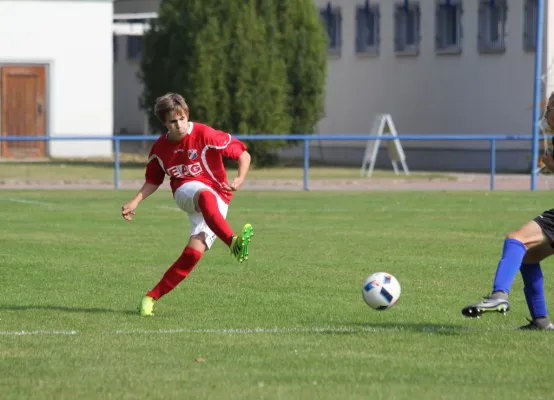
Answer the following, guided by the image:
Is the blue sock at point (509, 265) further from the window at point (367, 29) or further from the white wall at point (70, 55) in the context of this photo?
the window at point (367, 29)

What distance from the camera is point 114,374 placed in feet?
27.2

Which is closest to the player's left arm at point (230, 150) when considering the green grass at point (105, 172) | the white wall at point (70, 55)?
the green grass at point (105, 172)

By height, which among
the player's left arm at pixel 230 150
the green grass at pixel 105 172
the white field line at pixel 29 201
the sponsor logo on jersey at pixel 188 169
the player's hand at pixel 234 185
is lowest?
the green grass at pixel 105 172

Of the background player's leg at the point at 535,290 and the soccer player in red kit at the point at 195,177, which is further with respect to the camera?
the soccer player in red kit at the point at 195,177

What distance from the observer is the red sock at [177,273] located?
1123cm

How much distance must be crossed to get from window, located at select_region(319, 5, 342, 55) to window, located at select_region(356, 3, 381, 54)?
2.77 feet

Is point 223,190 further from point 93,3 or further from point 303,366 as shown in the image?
point 93,3

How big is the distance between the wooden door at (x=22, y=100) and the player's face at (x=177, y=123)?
99.2ft

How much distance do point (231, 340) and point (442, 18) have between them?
3313cm

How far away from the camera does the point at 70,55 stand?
4153 centimetres

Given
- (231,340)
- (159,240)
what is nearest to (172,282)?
(231,340)

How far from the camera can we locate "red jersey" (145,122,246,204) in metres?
11.1

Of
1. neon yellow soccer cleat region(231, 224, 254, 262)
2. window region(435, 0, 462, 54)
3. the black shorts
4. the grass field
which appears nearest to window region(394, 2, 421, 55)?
window region(435, 0, 462, 54)

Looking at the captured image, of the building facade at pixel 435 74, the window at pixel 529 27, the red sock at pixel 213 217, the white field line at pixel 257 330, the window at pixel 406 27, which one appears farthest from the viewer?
the window at pixel 406 27
